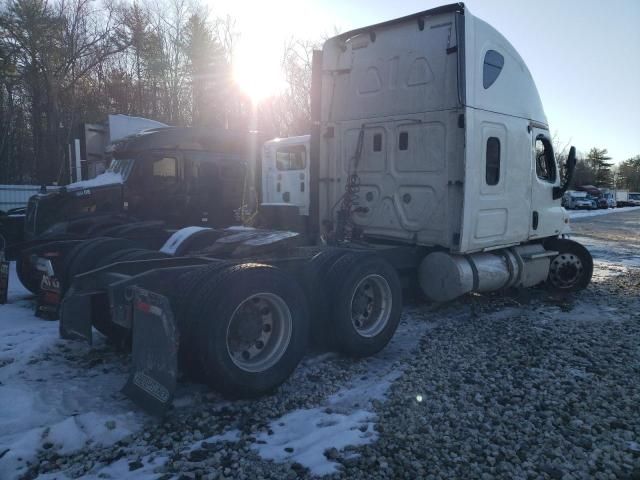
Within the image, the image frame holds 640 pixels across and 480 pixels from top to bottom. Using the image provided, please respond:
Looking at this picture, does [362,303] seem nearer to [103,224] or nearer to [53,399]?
[53,399]

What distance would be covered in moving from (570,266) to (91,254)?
7.50 metres

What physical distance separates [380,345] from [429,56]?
3693 millimetres

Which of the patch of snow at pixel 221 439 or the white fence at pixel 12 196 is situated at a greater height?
the white fence at pixel 12 196

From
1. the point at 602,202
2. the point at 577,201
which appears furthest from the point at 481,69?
the point at 602,202

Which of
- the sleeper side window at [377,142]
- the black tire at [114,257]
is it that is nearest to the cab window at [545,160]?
the sleeper side window at [377,142]

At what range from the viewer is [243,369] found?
373 centimetres

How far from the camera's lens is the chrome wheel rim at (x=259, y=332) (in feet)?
12.8

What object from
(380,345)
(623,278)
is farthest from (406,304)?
(623,278)

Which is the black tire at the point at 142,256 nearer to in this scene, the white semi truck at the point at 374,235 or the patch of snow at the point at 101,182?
the white semi truck at the point at 374,235

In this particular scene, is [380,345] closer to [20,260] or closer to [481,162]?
[481,162]

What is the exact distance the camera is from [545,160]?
7727 mm

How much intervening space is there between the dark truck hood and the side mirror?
26.0 ft

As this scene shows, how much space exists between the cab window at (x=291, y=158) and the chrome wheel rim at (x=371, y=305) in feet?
22.5

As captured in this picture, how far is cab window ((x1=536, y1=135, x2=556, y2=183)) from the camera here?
7492 millimetres
